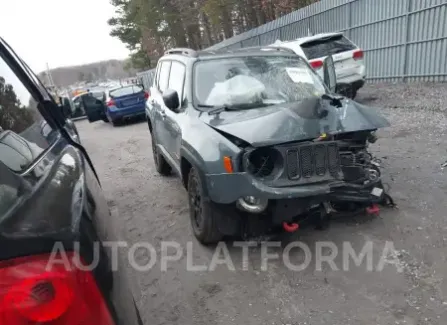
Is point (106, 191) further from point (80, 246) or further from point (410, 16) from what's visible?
point (410, 16)

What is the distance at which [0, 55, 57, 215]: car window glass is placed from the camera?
3.81 feet

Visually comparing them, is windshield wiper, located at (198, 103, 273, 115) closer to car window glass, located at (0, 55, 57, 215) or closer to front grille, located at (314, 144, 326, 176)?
front grille, located at (314, 144, 326, 176)

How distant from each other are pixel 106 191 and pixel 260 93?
127 inches

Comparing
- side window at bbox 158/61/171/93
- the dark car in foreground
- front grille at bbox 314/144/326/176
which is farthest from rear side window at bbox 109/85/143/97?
the dark car in foreground

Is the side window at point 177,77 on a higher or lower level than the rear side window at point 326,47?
higher

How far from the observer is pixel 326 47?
9141mm

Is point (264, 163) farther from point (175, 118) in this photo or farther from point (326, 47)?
point (326, 47)

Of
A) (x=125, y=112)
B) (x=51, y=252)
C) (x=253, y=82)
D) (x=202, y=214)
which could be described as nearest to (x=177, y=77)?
(x=253, y=82)

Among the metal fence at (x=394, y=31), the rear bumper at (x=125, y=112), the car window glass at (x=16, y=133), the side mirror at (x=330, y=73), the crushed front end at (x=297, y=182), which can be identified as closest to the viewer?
the car window glass at (x=16, y=133)

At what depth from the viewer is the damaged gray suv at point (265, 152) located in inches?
121

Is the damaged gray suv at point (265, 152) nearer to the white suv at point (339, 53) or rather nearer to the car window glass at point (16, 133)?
the car window glass at point (16, 133)

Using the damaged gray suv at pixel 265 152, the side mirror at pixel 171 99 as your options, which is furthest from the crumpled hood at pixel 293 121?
the side mirror at pixel 171 99

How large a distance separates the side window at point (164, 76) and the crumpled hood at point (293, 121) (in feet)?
6.36

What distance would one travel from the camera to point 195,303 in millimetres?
2938
